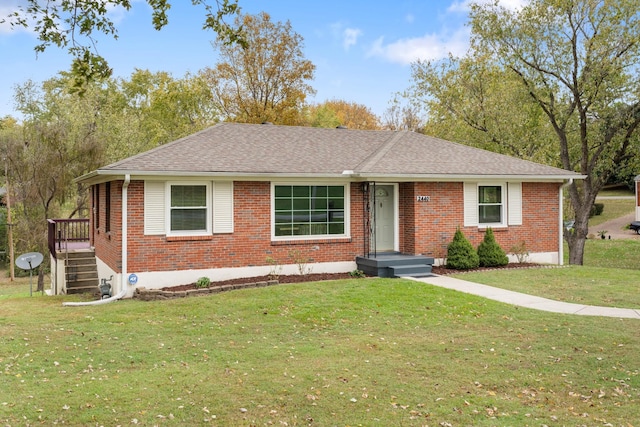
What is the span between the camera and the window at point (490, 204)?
16.6 metres

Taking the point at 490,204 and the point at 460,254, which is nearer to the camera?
the point at 460,254

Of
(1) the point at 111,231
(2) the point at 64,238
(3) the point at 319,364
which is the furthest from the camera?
(2) the point at 64,238

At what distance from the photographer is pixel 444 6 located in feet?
71.5

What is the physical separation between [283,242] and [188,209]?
104 inches

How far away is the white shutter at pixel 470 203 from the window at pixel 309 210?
146 inches

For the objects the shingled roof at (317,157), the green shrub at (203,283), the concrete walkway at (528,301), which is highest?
the shingled roof at (317,157)

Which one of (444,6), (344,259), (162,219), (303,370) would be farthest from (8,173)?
(303,370)

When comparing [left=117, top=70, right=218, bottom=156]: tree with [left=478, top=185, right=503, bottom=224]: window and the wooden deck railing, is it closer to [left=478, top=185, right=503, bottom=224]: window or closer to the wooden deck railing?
the wooden deck railing

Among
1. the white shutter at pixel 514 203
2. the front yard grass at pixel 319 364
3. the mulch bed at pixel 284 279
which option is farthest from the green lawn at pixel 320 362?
the white shutter at pixel 514 203

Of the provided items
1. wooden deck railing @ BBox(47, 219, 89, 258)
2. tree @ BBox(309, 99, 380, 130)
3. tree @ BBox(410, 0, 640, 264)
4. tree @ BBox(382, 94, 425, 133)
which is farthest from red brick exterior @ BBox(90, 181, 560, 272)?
tree @ BBox(309, 99, 380, 130)

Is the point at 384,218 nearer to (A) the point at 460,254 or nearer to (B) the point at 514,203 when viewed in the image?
(A) the point at 460,254

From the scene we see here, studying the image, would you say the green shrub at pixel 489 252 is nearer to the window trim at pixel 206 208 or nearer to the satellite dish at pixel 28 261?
the window trim at pixel 206 208

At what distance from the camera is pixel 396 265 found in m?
14.6

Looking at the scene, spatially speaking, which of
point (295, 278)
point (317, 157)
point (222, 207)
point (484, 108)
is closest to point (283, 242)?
point (295, 278)
